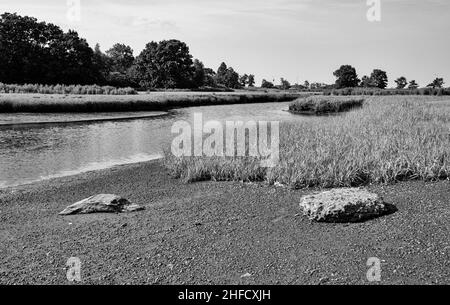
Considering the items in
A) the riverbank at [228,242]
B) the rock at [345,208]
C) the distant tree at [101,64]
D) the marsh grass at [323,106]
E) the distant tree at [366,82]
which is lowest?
the riverbank at [228,242]

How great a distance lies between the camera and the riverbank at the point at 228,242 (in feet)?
23.5

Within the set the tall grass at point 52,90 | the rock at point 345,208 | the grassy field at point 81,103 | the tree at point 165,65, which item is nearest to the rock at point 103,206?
the rock at point 345,208

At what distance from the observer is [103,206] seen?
10648mm

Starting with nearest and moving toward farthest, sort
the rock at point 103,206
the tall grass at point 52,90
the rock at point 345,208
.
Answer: the rock at point 345,208 < the rock at point 103,206 < the tall grass at point 52,90

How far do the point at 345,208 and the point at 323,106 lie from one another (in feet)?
160

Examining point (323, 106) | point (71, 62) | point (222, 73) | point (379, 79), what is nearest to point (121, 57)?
point (222, 73)

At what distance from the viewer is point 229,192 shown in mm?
12188

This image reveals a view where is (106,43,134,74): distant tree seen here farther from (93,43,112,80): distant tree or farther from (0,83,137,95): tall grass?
(0,83,137,95): tall grass

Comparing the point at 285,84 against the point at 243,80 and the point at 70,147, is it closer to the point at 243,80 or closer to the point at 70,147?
the point at 243,80

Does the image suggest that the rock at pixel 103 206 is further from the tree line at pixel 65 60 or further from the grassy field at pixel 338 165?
the tree line at pixel 65 60

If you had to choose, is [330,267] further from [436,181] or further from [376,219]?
[436,181]

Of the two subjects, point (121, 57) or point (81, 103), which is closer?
point (81, 103)

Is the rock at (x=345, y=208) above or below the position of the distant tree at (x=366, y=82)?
below

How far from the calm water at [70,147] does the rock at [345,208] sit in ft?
34.5
